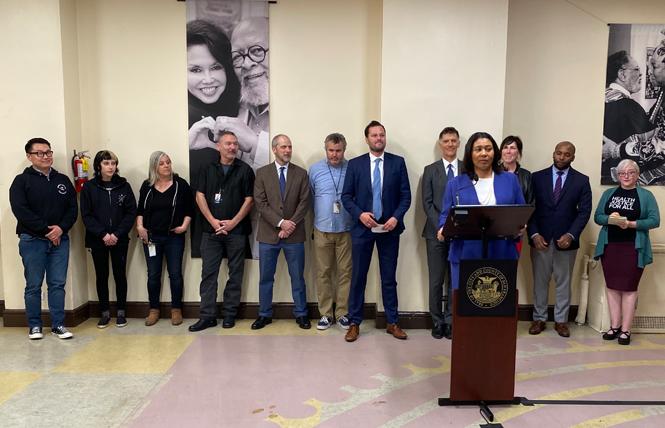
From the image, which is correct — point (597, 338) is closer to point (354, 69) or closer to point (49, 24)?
point (354, 69)

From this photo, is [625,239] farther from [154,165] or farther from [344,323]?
[154,165]

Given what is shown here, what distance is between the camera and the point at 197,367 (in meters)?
3.90

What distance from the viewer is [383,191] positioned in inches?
176

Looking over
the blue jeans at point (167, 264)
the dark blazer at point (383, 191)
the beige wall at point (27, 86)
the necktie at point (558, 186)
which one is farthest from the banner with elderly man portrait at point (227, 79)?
the necktie at point (558, 186)

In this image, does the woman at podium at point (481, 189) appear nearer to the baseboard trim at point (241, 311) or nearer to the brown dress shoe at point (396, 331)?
the brown dress shoe at point (396, 331)

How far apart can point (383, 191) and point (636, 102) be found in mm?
2815

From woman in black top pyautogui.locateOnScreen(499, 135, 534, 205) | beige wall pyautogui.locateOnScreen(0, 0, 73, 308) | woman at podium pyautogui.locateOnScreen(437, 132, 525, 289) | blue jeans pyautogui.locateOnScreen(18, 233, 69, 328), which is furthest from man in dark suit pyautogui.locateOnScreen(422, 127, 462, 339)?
beige wall pyautogui.locateOnScreen(0, 0, 73, 308)

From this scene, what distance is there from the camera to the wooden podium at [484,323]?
2992mm

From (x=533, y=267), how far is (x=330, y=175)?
2.17 metres

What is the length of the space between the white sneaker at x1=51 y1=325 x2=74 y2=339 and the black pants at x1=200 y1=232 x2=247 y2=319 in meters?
1.17

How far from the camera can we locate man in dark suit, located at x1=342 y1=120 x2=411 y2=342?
4.48 metres

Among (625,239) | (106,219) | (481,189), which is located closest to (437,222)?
(481,189)

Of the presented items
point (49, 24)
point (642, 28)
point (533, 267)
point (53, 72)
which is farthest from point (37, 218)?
point (642, 28)

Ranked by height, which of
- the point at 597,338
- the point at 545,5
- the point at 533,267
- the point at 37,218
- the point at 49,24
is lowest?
the point at 597,338
